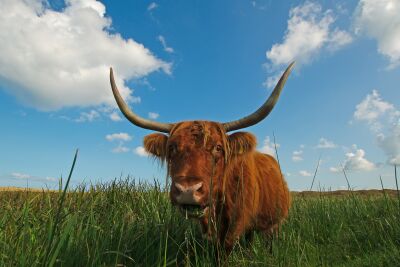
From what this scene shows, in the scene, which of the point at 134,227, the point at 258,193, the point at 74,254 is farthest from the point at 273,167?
the point at 74,254

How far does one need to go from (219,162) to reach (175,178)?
85 cm

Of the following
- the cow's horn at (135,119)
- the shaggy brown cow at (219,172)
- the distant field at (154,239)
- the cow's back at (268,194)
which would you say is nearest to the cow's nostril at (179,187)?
the shaggy brown cow at (219,172)

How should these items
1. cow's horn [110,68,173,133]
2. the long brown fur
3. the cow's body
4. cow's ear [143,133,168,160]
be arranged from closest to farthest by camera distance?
the long brown fur → the cow's body → cow's ear [143,133,168,160] → cow's horn [110,68,173,133]

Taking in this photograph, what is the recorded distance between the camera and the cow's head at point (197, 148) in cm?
362

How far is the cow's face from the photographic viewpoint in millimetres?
3586

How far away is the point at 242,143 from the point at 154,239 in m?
1.69

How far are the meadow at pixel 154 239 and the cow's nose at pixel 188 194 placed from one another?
0.26 m

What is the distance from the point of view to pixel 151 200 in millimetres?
6344

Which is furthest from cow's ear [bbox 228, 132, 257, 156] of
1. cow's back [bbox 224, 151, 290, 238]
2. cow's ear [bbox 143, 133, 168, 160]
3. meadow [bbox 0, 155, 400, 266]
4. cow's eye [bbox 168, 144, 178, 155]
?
meadow [bbox 0, 155, 400, 266]

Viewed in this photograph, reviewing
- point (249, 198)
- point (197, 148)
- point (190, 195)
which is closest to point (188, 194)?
point (190, 195)

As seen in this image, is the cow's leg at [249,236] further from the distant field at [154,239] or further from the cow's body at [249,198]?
the distant field at [154,239]

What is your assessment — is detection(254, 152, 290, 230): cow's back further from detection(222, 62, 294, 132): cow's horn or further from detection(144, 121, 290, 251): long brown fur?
detection(222, 62, 294, 132): cow's horn

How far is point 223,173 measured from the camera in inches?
175

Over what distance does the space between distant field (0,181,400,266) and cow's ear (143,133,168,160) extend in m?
0.90
